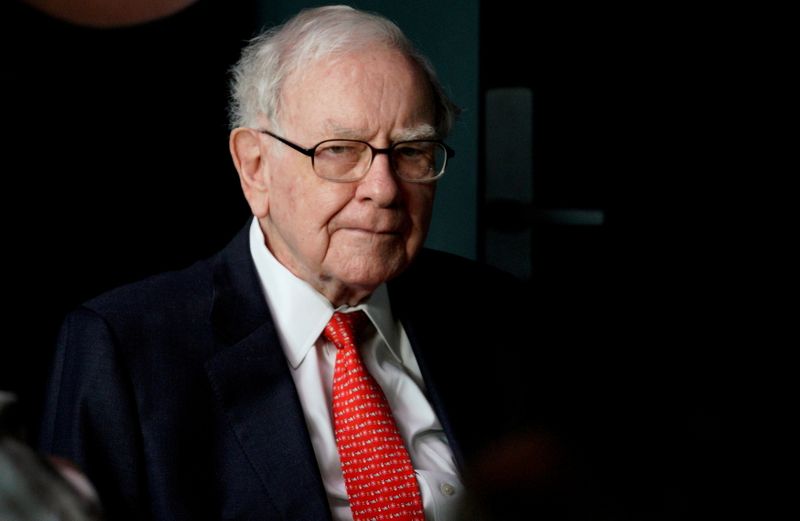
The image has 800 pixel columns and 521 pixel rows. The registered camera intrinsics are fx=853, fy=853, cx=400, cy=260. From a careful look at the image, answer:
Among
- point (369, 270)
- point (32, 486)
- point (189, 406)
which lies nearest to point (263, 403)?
point (189, 406)

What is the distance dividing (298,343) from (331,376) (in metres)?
0.07

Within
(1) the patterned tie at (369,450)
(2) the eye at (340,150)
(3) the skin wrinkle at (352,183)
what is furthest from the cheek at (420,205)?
(1) the patterned tie at (369,450)

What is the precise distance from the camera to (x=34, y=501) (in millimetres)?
369

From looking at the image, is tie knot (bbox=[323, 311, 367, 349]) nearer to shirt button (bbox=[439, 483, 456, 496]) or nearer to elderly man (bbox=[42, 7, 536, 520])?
elderly man (bbox=[42, 7, 536, 520])

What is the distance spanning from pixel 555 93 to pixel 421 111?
1310 mm

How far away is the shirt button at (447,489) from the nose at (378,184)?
432mm

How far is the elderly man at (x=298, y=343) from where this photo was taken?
3.82 feet

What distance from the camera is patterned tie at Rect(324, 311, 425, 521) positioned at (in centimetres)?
122

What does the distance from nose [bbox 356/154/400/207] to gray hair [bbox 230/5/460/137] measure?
0.46 ft

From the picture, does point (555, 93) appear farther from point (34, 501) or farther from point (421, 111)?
point (34, 501)

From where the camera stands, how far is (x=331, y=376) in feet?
4.30

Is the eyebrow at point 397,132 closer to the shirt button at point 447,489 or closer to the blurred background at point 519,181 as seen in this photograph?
the blurred background at point 519,181

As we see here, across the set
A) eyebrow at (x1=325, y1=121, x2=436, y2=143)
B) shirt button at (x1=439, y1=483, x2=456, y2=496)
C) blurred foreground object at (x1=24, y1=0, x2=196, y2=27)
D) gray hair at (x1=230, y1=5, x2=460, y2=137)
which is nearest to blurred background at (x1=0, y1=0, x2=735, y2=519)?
blurred foreground object at (x1=24, y1=0, x2=196, y2=27)

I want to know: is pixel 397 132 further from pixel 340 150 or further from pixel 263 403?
pixel 263 403
